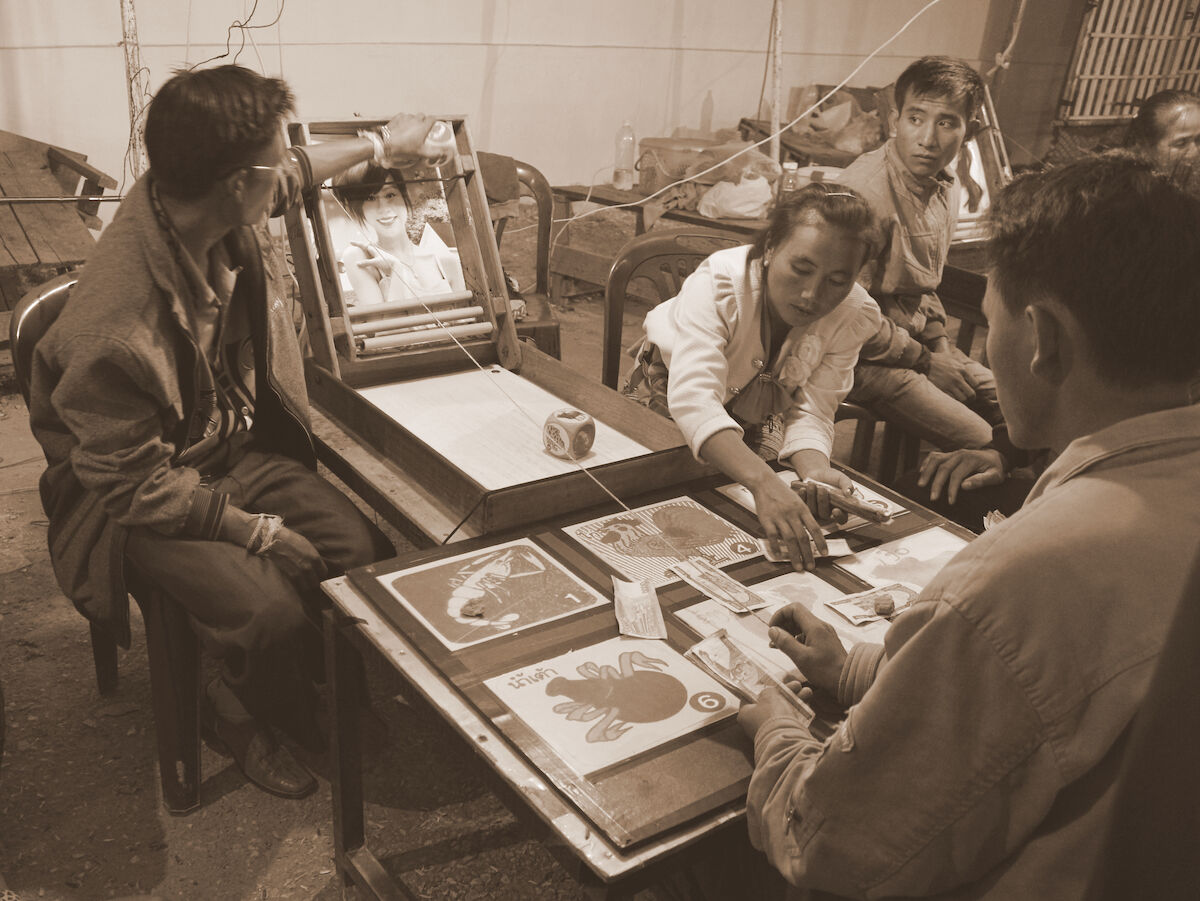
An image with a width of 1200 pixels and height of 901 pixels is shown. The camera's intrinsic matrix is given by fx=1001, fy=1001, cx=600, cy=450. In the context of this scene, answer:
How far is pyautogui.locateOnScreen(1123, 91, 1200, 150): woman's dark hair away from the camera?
3566mm

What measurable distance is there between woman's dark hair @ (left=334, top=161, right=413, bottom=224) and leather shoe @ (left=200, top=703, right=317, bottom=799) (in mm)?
1422

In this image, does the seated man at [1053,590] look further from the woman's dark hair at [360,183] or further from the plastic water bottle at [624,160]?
the plastic water bottle at [624,160]

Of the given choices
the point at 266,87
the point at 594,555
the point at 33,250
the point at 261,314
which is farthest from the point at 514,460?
the point at 33,250

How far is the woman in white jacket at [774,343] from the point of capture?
2.17 meters

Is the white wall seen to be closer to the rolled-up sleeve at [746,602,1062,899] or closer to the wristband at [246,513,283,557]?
the wristband at [246,513,283,557]

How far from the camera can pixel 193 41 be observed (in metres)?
4.54

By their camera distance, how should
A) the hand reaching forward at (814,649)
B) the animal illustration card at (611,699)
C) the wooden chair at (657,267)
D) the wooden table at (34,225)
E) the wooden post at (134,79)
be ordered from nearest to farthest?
1. the animal illustration card at (611,699)
2. the hand reaching forward at (814,649)
3. the wooden chair at (657,267)
4. the wooden table at (34,225)
5. the wooden post at (134,79)

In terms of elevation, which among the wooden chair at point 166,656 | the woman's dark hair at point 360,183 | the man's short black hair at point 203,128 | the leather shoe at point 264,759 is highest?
the man's short black hair at point 203,128

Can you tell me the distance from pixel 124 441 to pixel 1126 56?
9.02 meters

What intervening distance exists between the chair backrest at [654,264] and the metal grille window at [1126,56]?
619 cm

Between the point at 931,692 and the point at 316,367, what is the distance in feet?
6.54

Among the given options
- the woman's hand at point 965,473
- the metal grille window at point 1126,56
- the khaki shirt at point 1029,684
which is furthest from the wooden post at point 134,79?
the metal grille window at point 1126,56

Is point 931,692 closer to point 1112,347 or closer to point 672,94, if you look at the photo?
point 1112,347

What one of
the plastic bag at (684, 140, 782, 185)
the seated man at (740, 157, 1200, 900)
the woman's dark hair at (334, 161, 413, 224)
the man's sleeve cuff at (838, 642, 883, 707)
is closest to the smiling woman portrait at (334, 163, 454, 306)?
the woman's dark hair at (334, 161, 413, 224)
